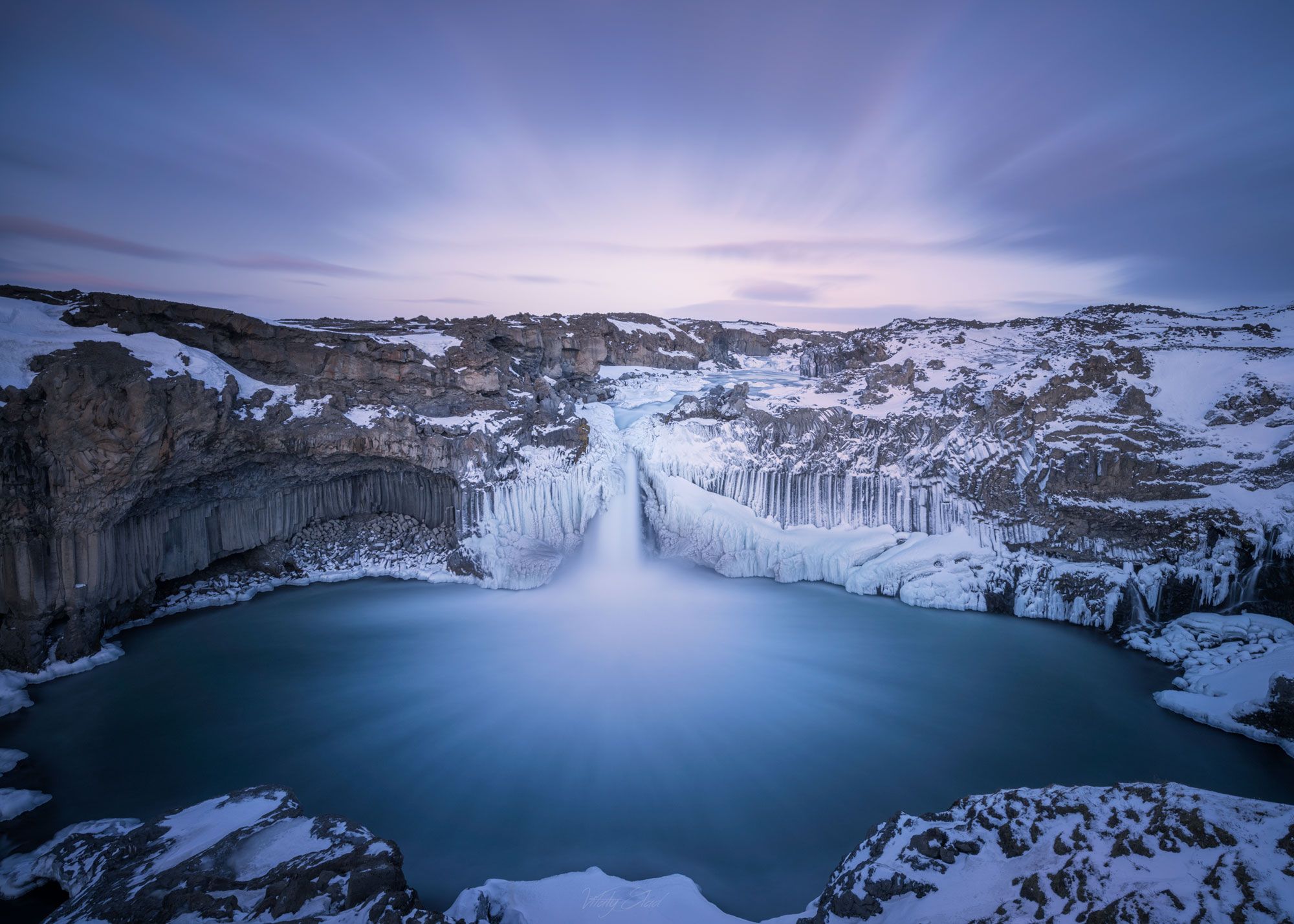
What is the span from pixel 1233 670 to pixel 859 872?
29.2 ft

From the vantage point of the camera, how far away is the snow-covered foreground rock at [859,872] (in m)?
3.33

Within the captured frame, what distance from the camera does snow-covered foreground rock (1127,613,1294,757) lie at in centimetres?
811

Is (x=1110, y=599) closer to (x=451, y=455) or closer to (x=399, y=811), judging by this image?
(x=399, y=811)

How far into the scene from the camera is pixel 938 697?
9547mm

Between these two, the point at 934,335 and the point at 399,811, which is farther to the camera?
the point at 934,335

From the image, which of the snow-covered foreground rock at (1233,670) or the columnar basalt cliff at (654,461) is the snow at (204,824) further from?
the snow-covered foreground rock at (1233,670)

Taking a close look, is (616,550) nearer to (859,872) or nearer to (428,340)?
(428,340)

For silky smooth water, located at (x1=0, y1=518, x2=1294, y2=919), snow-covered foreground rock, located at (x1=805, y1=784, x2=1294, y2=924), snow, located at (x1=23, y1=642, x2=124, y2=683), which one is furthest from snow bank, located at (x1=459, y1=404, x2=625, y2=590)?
snow-covered foreground rock, located at (x1=805, y1=784, x2=1294, y2=924)

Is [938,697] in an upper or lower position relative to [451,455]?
lower

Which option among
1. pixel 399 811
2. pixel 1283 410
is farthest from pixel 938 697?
pixel 1283 410

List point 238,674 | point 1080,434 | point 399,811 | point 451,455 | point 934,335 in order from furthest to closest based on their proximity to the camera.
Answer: point 934,335 → point 451,455 → point 1080,434 → point 238,674 → point 399,811

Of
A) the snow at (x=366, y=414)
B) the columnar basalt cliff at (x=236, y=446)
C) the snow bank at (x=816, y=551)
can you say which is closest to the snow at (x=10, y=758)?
the columnar basalt cliff at (x=236, y=446)

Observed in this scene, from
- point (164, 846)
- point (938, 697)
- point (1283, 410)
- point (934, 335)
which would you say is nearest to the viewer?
point (164, 846)

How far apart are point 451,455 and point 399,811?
8.28 m
